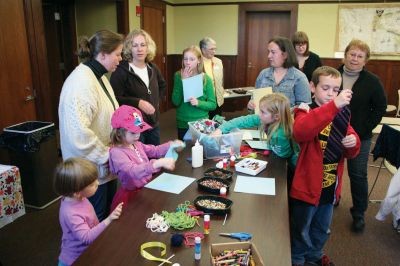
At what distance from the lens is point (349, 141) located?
74.7 inches

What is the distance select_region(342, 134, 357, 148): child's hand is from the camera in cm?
190

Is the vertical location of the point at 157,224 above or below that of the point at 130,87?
below

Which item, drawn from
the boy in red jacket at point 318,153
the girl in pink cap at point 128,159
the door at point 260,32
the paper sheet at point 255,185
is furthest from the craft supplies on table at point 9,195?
the door at point 260,32

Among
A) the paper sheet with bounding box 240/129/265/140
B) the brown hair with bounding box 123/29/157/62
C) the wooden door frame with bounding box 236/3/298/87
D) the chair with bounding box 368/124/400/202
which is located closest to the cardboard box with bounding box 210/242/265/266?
the paper sheet with bounding box 240/129/265/140

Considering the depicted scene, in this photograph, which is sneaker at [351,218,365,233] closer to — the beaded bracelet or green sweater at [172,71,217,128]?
green sweater at [172,71,217,128]

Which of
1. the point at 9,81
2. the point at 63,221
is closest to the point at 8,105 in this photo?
the point at 9,81

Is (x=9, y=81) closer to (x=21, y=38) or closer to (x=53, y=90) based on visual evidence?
(x=21, y=38)

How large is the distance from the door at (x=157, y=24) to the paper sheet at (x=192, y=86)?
3.40 metres

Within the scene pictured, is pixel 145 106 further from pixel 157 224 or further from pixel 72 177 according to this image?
pixel 157 224

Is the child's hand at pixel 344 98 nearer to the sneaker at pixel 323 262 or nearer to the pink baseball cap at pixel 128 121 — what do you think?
the pink baseball cap at pixel 128 121

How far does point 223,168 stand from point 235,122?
1.50 ft

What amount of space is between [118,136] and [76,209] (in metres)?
0.46

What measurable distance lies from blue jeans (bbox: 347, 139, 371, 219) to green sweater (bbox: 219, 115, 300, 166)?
76 cm

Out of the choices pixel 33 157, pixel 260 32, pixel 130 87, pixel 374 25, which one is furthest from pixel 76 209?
pixel 374 25
